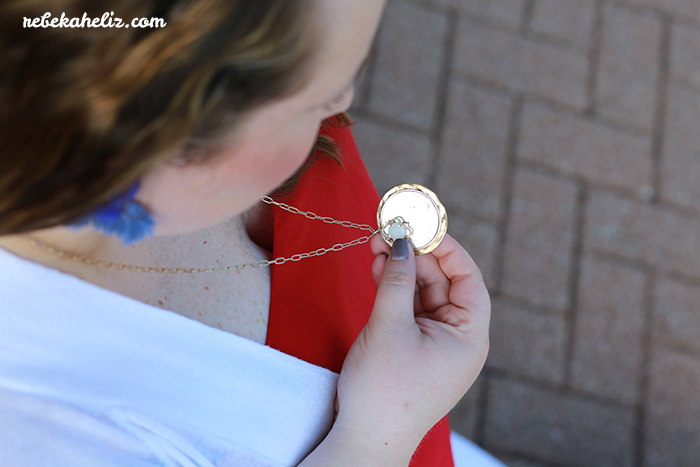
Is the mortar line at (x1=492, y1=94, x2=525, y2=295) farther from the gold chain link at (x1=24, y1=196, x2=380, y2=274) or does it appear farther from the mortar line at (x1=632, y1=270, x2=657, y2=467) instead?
the gold chain link at (x1=24, y1=196, x2=380, y2=274)

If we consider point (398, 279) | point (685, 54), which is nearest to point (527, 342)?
point (398, 279)

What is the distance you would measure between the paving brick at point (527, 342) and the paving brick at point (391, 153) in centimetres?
63

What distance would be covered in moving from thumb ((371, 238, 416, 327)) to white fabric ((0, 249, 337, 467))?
0.55 feet

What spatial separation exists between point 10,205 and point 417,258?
0.74 meters

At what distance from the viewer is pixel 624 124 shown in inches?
103

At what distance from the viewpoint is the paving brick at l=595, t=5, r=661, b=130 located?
2645 millimetres

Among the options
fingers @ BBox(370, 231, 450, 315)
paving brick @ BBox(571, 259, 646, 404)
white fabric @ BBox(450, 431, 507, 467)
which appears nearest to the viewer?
fingers @ BBox(370, 231, 450, 315)

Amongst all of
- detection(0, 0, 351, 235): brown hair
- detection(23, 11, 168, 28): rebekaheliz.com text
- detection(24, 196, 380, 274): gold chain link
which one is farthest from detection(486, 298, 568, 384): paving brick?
detection(23, 11, 168, 28): rebekaheliz.com text

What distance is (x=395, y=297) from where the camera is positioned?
38.3 inches

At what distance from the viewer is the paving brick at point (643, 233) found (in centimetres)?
243

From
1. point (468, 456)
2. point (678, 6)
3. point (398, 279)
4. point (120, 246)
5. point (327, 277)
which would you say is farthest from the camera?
point (678, 6)

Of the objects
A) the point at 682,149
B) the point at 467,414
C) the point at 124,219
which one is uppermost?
the point at 124,219

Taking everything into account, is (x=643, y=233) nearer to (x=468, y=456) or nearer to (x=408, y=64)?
(x=408, y=64)

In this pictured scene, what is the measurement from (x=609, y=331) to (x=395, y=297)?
1683 mm
